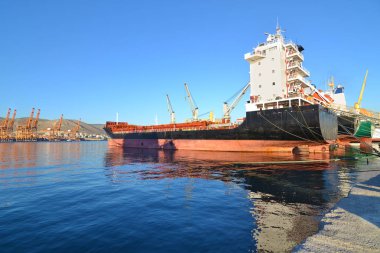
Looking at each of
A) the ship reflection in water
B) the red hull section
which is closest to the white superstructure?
the red hull section

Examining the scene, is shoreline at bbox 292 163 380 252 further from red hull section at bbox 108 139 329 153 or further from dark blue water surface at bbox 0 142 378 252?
red hull section at bbox 108 139 329 153

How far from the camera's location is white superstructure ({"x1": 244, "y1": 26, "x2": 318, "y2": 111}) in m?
A: 36.2

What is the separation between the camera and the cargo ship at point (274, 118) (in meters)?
30.7

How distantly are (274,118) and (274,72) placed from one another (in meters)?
9.21

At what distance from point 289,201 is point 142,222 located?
6.44 meters

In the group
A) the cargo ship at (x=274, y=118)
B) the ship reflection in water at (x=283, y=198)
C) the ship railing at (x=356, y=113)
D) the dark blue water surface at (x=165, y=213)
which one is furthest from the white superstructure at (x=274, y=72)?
the dark blue water surface at (x=165, y=213)

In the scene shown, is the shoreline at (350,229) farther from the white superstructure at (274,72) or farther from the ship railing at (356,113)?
the white superstructure at (274,72)

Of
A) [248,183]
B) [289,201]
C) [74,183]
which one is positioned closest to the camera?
[289,201]

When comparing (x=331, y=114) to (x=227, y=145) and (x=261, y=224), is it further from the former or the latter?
(x=261, y=224)

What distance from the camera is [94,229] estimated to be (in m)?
7.52

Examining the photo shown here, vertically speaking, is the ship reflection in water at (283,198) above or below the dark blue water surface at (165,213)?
above

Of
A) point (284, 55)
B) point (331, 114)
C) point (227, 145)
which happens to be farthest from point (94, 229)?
point (284, 55)

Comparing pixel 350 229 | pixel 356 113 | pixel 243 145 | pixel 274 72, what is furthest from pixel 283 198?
pixel 274 72

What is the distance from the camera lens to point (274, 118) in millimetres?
32125
